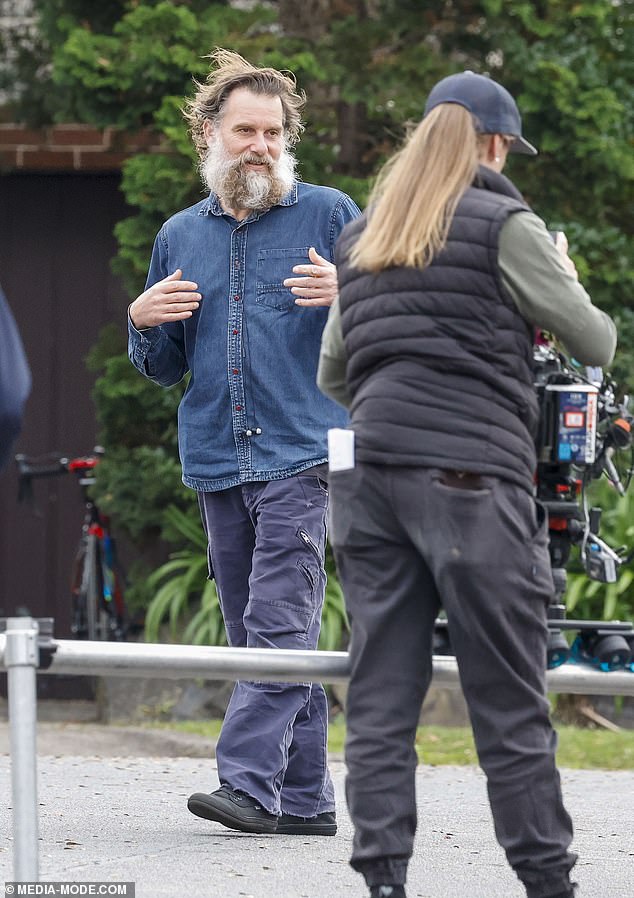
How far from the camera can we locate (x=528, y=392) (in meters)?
3.37

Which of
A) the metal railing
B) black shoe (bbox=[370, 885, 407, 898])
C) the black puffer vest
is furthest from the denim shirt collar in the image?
black shoe (bbox=[370, 885, 407, 898])

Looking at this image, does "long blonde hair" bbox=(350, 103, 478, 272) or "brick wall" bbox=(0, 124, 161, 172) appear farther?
"brick wall" bbox=(0, 124, 161, 172)

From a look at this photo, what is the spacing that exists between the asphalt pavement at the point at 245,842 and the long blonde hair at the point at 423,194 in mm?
1613

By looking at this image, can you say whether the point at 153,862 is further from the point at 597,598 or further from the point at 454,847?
the point at 597,598

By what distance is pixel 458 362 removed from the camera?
129 inches

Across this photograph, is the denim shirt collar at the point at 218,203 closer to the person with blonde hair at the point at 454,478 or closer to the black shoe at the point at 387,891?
the person with blonde hair at the point at 454,478

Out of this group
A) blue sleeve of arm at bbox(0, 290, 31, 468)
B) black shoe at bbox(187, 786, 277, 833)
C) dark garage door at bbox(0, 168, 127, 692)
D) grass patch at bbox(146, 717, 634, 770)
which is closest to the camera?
blue sleeve of arm at bbox(0, 290, 31, 468)

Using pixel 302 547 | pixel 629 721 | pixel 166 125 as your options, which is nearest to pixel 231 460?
pixel 302 547

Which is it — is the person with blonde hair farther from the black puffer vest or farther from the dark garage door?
the dark garage door

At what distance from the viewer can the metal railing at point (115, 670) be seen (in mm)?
3273

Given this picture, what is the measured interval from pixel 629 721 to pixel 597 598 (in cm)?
A: 77

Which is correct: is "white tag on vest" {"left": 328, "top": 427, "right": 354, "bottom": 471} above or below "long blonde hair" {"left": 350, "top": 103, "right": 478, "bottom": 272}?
below

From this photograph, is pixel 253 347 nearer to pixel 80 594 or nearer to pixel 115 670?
pixel 115 670

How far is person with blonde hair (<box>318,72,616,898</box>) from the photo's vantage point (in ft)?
10.7
